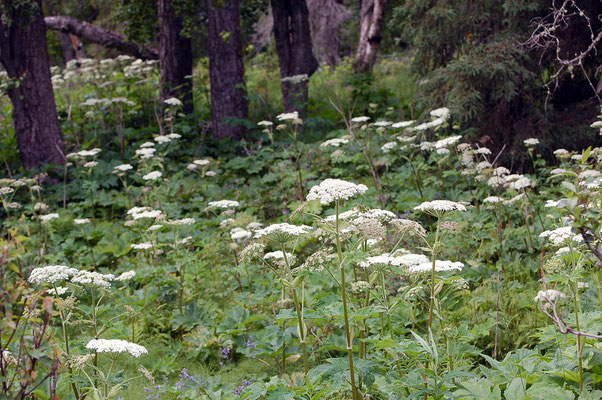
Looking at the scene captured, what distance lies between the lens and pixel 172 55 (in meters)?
11.2

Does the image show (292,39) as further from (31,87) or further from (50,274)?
(50,274)

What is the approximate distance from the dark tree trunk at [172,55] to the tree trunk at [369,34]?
4.44 meters

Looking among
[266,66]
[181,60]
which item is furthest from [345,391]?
[266,66]

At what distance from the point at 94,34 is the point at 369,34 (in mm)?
7546

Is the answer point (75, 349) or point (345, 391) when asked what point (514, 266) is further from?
point (75, 349)

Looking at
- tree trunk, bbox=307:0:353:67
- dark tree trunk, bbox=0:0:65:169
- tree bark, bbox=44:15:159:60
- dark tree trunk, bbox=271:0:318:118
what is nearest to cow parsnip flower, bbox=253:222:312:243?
dark tree trunk, bbox=0:0:65:169

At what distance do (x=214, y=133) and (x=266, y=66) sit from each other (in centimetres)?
655

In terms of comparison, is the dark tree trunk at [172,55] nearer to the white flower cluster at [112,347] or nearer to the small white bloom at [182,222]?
the small white bloom at [182,222]

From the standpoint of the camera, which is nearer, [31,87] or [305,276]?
[305,276]

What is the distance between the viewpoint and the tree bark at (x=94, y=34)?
1425 centimetres

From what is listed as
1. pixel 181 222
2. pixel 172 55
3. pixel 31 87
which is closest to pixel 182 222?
pixel 181 222

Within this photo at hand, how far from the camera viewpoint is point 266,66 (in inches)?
642

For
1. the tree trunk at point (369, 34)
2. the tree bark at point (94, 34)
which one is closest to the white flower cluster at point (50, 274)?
the tree trunk at point (369, 34)

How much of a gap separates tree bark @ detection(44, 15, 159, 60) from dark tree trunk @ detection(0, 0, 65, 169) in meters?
5.13
